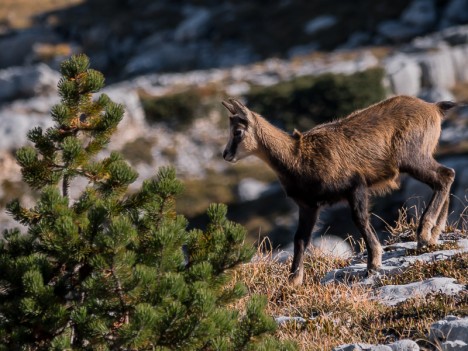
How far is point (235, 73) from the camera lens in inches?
3137

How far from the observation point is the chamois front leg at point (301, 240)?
10.7 meters

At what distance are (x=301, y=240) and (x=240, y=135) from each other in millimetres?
1606

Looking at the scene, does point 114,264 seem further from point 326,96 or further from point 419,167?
point 326,96

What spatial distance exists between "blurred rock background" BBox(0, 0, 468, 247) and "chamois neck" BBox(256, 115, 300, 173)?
26952 mm

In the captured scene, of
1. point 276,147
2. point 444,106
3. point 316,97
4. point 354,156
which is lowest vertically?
point 316,97

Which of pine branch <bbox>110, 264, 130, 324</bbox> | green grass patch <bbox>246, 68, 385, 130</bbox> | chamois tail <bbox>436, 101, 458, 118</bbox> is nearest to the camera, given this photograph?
pine branch <bbox>110, 264, 130, 324</bbox>

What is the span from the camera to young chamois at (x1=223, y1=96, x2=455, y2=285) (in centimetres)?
1083

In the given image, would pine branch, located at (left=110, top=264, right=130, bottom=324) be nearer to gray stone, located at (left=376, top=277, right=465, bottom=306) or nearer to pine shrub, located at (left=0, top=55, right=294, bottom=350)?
pine shrub, located at (left=0, top=55, right=294, bottom=350)

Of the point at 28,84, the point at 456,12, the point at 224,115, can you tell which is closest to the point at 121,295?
the point at 224,115

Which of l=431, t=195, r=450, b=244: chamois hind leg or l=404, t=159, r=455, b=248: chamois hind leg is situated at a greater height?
l=404, t=159, r=455, b=248: chamois hind leg

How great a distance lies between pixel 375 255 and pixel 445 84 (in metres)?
59.5

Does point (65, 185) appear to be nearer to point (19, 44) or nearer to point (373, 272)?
point (373, 272)

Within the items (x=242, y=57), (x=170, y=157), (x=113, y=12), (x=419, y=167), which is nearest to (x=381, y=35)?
(x=242, y=57)

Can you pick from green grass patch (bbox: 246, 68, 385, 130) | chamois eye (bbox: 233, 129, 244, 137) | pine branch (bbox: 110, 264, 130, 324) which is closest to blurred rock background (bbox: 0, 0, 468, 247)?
green grass patch (bbox: 246, 68, 385, 130)
